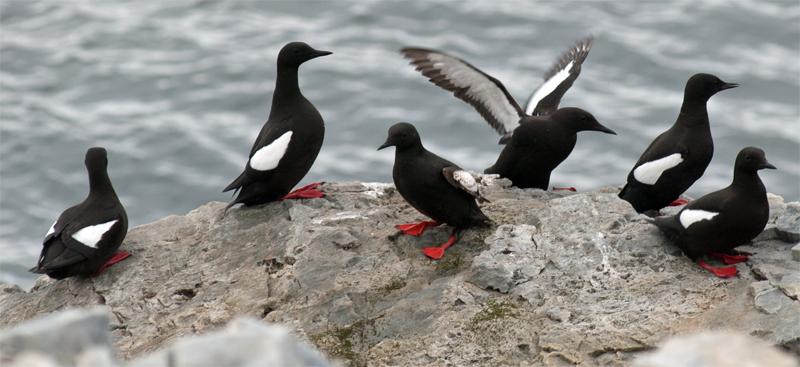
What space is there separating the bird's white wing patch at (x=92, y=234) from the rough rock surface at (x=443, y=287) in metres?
0.32

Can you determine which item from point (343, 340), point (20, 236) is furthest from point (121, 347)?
point (20, 236)

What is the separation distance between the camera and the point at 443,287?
505 cm

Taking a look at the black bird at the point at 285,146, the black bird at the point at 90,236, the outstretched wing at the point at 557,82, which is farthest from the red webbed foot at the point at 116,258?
the outstretched wing at the point at 557,82

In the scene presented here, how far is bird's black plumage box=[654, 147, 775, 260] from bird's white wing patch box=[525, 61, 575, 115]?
351 cm

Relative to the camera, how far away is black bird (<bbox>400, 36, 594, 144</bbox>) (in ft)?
24.2

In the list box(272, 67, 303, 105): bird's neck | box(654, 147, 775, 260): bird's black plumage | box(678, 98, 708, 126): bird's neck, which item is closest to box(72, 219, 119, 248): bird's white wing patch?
box(272, 67, 303, 105): bird's neck

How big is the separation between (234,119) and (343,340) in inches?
361

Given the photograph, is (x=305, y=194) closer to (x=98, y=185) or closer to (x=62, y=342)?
(x=98, y=185)

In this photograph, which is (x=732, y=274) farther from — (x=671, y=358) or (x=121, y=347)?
(x=121, y=347)

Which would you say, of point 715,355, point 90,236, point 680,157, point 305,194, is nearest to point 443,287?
point 305,194

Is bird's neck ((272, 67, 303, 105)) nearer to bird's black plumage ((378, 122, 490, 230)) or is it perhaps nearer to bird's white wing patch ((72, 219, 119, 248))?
bird's black plumage ((378, 122, 490, 230))

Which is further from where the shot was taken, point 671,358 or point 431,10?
point 431,10

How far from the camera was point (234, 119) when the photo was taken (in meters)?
13.4

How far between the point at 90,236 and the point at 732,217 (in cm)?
449
